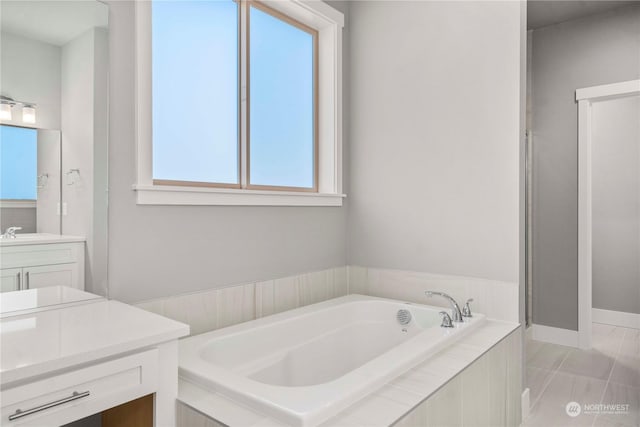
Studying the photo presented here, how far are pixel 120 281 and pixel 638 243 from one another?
4573 millimetres

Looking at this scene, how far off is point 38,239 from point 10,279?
0.15 metres

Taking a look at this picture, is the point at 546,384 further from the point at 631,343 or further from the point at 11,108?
the point at 11,108

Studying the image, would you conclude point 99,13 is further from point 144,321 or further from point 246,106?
point 144,321

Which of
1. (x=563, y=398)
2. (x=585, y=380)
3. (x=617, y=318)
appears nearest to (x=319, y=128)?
(x=563, y=398)

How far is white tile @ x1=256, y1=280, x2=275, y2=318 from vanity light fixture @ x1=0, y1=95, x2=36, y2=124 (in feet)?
4.14

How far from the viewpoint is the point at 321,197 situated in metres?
2.66

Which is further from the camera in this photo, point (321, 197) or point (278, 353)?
point (321, 197)

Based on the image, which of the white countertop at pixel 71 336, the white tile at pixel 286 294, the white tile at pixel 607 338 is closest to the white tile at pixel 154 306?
the white countertop at pixel 71 336

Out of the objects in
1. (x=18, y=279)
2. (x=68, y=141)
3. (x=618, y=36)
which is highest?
(x=618, y=36)

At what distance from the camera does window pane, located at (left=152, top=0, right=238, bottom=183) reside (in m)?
2.00

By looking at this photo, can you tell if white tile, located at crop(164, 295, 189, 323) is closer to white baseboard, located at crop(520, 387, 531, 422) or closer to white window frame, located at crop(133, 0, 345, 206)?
white window frame, located at crop(133, 0, 345, 206)

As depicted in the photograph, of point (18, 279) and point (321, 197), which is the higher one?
point (321, 197)

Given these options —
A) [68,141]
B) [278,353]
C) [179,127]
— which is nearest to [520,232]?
[278,353]

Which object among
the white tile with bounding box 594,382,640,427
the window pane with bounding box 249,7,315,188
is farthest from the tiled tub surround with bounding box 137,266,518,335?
the white tile with bounding box 594,382,640,427
